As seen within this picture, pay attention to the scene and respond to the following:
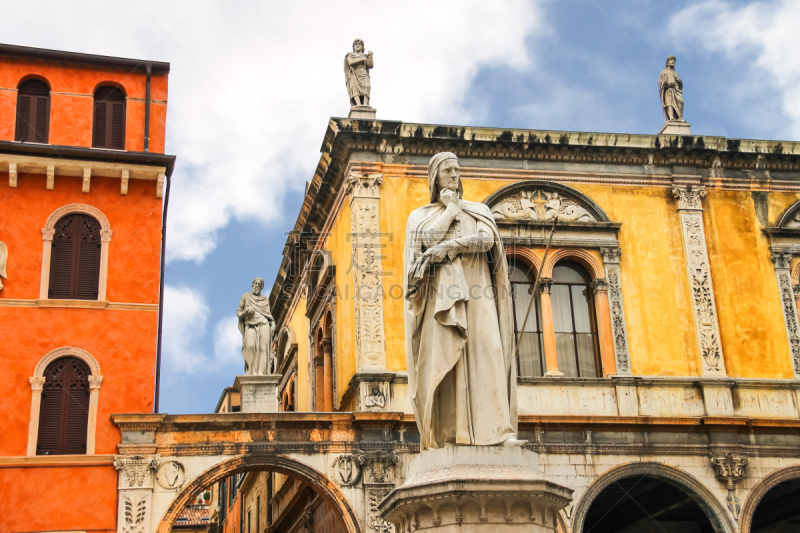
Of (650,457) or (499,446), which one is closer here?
(499,446)

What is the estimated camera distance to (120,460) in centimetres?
1736

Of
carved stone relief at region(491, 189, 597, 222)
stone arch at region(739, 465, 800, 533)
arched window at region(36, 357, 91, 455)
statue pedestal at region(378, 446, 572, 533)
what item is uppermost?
carved stone relief at region(491, 189, 597, 222)

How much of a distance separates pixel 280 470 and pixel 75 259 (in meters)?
5.57

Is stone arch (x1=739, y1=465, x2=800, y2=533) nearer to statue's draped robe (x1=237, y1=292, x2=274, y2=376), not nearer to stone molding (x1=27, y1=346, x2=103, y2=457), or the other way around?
statue's draped robe (x1=237, y1=292, x2=274, y2=376)

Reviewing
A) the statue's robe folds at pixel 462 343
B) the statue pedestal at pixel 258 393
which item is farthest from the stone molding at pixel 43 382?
the statue's robe folds at pixel 462 343

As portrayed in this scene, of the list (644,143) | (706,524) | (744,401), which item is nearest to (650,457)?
(744,401)

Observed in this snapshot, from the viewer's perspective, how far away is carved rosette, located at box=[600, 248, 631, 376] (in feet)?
65.0

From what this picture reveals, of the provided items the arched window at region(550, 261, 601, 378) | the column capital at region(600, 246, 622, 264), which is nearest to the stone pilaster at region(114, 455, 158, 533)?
the arched window at region(550, 261, 601, 378)

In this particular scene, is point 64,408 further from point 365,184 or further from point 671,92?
point 671,92

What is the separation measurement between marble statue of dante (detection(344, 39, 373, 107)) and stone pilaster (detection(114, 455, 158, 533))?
8.51 m

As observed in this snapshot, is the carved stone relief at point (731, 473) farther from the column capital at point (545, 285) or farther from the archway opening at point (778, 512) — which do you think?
the column capital at point (545, 285)

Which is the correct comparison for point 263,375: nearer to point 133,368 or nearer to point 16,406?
point 133,368

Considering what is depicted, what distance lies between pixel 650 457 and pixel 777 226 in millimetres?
6085

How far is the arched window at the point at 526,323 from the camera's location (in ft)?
65.0
